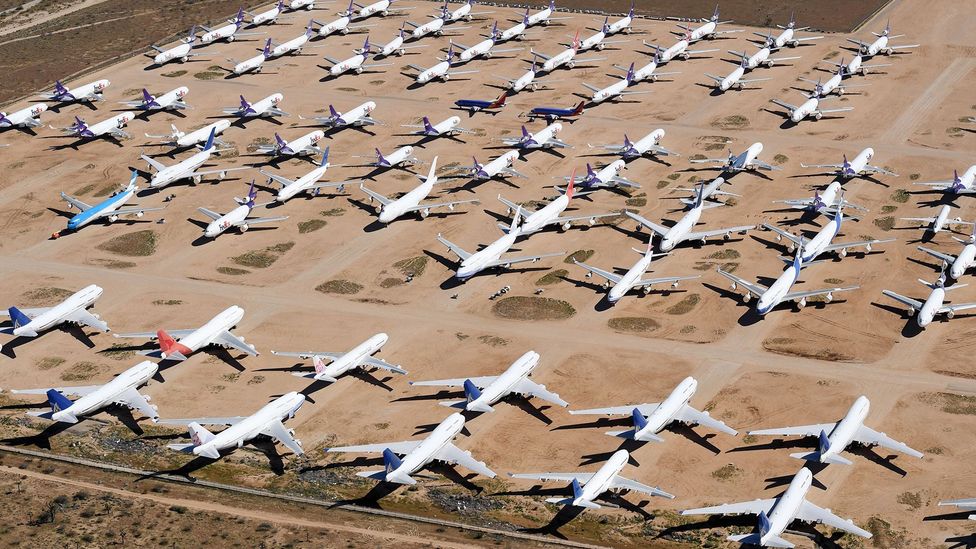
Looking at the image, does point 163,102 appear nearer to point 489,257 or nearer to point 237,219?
point 237,219

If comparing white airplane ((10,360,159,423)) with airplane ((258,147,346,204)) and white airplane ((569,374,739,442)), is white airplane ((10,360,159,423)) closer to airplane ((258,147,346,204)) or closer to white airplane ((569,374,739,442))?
white airplane ((569,374,739,442))

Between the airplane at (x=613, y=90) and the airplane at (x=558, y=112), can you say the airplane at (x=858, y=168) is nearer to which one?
the airplane at (x=558, y=112)

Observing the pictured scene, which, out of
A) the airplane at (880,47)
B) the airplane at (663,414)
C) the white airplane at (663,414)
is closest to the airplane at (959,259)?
the white airplane at (663,414)

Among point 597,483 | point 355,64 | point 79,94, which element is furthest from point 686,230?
point 79,94

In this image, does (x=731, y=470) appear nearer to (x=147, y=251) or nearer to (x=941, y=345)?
(x=941, y=345)

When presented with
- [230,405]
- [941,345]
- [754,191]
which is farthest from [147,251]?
[941,345]

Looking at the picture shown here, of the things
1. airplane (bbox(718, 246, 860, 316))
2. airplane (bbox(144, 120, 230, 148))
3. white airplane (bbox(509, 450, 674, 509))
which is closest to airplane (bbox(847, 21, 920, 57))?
airplane (bbox(718, 246, 860, 316))
